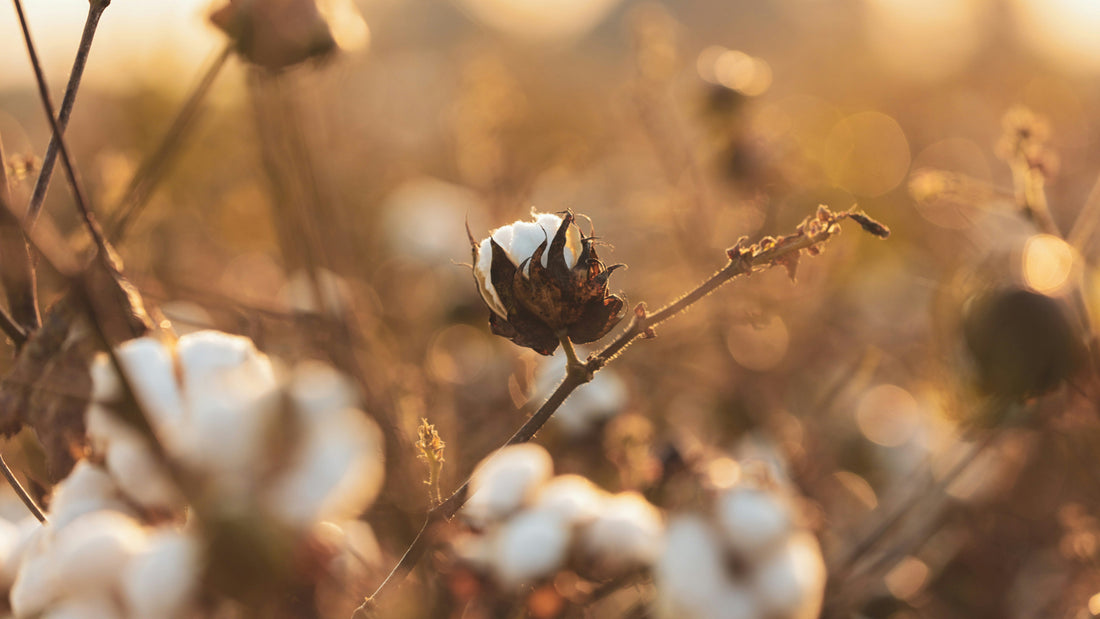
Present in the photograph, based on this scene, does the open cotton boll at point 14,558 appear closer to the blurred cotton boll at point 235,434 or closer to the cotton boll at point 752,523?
the blurred cotton boll at point 235,434

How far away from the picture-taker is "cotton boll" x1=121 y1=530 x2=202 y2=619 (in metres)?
0.61

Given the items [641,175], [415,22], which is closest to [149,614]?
[641,175]

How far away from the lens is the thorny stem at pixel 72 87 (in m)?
0.90

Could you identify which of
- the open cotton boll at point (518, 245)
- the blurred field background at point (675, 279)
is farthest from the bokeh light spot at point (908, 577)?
the open cotton boll at point (518, 245)

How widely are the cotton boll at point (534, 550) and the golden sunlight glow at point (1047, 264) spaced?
63 cm

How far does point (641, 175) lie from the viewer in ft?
13.7

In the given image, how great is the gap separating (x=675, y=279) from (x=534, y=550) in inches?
69.1

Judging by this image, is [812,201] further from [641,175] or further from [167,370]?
[167,370]

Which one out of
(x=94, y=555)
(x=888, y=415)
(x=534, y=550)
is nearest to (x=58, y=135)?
(x=94, y=555)

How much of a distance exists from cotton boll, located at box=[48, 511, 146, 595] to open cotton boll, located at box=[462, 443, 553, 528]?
1.37ft

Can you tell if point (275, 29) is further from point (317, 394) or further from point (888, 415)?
point (888, 415)

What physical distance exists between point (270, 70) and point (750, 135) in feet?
4.89

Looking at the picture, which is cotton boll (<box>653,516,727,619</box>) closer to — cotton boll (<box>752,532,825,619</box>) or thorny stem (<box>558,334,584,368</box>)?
cotton boll (<box>752,532,825,619</box>)

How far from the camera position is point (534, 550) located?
98 centimetres
